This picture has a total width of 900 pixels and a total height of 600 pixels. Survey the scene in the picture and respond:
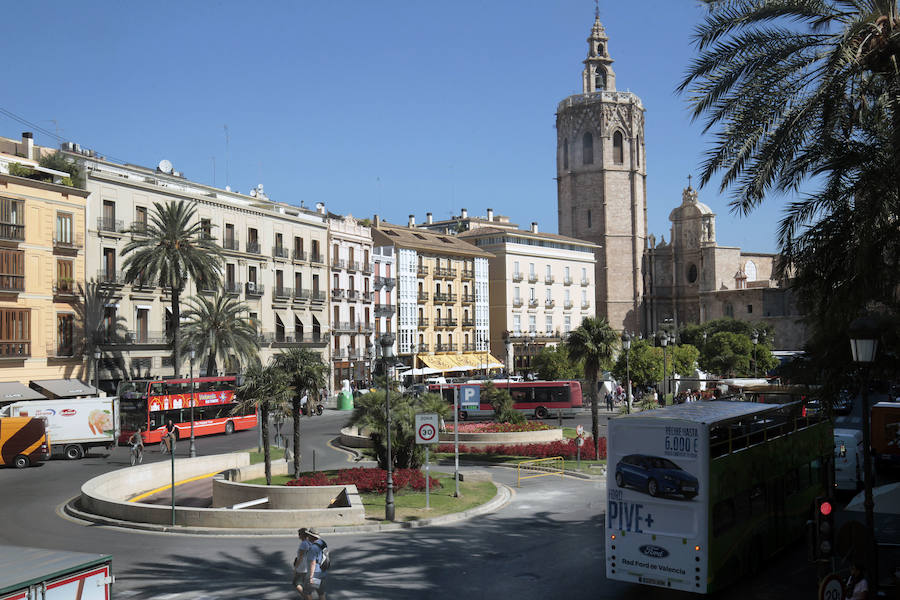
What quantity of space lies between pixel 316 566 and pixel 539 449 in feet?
71.1

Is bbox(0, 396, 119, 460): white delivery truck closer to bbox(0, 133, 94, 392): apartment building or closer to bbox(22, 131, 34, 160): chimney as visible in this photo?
bbox(0, 133, 94, 392): apartment building

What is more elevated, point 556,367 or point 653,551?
point 556,367

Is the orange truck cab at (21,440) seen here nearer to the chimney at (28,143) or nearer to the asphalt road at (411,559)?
the asphalt road at (411,559)

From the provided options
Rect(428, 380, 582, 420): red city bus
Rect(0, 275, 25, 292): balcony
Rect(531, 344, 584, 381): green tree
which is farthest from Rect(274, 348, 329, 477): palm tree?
Rect(531, 344, 584, 381): green tree

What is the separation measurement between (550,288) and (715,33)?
279 feet

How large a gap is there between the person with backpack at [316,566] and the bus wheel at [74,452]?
2722 centimetres

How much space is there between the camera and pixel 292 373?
28.3 m

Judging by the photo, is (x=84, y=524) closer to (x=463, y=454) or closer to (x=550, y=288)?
(x=463, y=454)

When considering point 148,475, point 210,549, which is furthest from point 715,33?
point 148,475

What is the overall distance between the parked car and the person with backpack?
4.81 metres

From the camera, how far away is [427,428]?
2450 centimetres

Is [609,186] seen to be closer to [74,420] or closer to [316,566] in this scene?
[74,420]

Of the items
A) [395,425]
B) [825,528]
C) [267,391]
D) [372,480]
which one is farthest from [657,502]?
[267,391]

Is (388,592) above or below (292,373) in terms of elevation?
below
